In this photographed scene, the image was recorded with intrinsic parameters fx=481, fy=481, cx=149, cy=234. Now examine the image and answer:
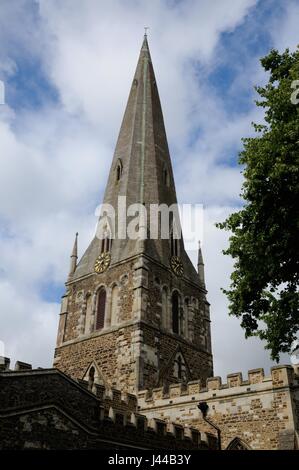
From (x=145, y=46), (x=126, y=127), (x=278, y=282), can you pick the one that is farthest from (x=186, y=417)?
(x=145, y=46)

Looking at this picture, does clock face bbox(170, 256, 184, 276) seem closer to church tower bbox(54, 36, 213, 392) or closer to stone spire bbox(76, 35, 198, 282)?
church tower bbox(54, 36, 213, 392)

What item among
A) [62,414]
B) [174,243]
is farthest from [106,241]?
[62,414]

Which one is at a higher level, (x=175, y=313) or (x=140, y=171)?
(x=140, y=171)

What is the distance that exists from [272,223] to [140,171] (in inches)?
922

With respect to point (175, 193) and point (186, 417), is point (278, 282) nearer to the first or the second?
point (186, 417)

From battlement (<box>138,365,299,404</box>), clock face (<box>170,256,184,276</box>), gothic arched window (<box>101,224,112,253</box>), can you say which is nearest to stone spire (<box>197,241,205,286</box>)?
clock face (<box>170,256,184,276</box>)

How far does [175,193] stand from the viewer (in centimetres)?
3900

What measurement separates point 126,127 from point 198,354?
19.9 meters

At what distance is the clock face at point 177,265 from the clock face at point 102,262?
437cm

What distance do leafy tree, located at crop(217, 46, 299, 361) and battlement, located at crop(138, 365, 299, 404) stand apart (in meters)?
5.58

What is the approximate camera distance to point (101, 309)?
3095 centimetres

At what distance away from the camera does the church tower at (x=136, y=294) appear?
27.7 m

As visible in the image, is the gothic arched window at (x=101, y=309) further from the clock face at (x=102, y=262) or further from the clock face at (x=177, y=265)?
the clock face at (x=177, y=265)

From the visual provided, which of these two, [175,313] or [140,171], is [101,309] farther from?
[140,171]
